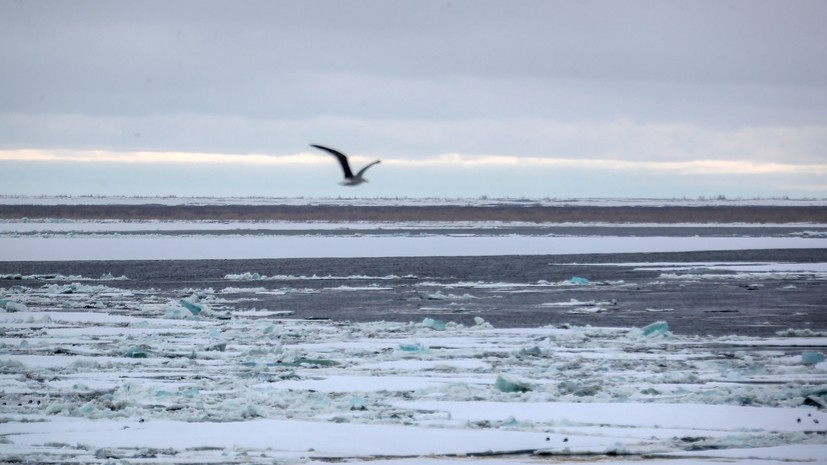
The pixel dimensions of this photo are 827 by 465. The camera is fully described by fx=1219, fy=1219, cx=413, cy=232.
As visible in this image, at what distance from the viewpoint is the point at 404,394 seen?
10789mm

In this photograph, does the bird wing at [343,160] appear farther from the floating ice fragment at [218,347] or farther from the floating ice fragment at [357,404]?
the floating ice fragment at [357,404]

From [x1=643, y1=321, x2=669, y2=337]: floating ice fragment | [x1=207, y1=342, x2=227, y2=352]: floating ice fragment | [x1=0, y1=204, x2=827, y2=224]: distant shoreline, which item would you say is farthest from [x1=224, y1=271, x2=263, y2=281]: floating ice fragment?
[x1=0, y1=204, x2=827, y2=224]: distant shoreline

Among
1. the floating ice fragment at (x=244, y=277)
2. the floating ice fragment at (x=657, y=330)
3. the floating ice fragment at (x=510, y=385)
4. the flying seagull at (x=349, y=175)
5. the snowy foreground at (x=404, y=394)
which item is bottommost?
the snowy foreground at (x=404, y=394)

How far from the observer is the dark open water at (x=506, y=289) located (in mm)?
17422

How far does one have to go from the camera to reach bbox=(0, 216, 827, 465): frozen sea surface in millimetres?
8719

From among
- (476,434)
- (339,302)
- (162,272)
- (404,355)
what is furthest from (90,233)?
(476,434)

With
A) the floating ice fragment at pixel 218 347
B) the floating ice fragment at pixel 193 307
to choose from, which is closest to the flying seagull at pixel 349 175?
the floating ice fragment at pixel 193 307

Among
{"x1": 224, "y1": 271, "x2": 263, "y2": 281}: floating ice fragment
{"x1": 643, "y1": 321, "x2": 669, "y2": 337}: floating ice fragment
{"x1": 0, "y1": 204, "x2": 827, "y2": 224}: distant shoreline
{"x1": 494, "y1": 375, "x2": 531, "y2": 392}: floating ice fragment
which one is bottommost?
{"x1": 494, "y1": 375, "x2": 531, "y2": 392}: floating ice fragment

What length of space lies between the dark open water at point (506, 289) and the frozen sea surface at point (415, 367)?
95mm

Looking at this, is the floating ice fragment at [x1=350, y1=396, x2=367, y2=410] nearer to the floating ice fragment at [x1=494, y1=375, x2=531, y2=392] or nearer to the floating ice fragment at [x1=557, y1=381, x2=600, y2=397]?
the floating ice fragment at [x1=494, y1=375, x2=531, y2=392]

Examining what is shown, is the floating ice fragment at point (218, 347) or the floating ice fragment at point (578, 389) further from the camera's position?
the floating ice fragment at point (218, 347)

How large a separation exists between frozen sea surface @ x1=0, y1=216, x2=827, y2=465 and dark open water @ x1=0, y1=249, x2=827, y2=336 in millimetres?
95

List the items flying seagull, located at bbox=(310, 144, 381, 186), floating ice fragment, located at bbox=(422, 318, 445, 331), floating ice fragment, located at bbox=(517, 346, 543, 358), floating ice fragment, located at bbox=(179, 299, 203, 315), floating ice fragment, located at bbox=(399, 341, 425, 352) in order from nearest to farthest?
floating ice fragment, located at bbox=(517, 346, 543, 358)
floating ice fragment, located at bbox=(399, 341, 425, 352)
floating ice fragment, located at bbox=(422, 318, 445, 331)
floating ice fragment, located at bbox=(179, 299, 203, 315)
flying seagull, located at bbox=(310, 144, 381, 186)

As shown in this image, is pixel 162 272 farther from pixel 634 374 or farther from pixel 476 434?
pixel 476 434
